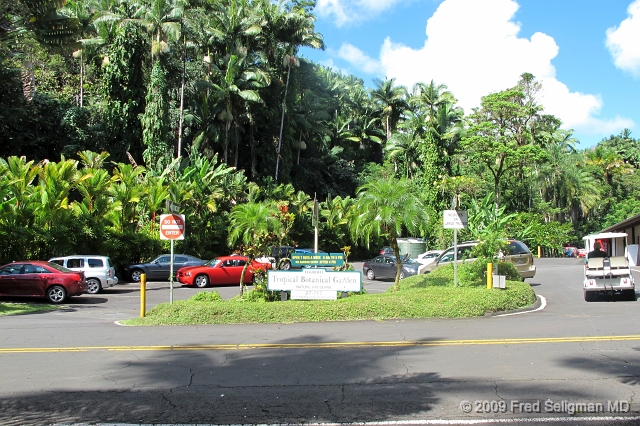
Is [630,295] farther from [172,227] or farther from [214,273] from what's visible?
[214,273]

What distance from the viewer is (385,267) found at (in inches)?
1048

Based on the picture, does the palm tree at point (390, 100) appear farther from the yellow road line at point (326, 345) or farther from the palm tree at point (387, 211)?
the yellow road line at point (326, 345)

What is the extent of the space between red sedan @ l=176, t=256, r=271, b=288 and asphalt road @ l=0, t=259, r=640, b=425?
37.6 ft

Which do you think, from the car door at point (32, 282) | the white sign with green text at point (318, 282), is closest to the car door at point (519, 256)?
the white sign with green text at point (318, 282)

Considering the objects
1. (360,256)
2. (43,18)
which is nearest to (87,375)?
(43,18)

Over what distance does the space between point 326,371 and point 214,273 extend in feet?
57.2

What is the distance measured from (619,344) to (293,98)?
4245 centimetres

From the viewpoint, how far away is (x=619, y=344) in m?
9.82

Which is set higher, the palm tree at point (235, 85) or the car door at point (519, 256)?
the palm tree at point (235, 85)

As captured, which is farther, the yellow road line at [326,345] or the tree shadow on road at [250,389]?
the yellow road line at [326,345]

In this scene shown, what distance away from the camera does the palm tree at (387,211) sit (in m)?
15.4

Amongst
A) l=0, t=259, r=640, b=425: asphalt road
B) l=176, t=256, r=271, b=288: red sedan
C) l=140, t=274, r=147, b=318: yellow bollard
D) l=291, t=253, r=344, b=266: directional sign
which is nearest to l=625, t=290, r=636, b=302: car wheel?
l=0, t=259, r=640, b=425: asphalt road

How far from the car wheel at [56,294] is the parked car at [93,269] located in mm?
3482

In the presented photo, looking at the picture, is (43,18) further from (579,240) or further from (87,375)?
(579,240)
